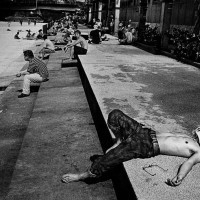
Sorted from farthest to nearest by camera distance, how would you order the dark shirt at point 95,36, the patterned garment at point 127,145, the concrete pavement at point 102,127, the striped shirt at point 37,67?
the dark shirt at point 95,36, the striped shirt at point 37,67, the patterned garment at point 127,145, the concrete pavement at point 102,127

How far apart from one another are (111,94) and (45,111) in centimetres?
158

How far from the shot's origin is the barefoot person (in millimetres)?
3215

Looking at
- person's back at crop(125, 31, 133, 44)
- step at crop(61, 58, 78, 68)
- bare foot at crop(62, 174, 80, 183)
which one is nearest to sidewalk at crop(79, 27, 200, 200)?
bare foot at crop(62, 174, 80, 183)

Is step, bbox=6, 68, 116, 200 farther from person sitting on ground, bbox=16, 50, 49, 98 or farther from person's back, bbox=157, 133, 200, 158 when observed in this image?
person sitting on ground, bbox=16, 50, 49, 98

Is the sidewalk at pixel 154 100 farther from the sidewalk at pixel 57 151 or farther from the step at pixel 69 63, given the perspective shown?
the step at pixel 69 63

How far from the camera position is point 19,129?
6.07 metres

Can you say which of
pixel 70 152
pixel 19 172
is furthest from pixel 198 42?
pixel 19 172

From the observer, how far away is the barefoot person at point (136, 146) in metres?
3.21

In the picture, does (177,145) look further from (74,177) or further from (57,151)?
(57,151)

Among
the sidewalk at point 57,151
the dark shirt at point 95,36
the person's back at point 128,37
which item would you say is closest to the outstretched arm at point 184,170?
the sidewalk at point 57,151

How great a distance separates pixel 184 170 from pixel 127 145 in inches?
28.4

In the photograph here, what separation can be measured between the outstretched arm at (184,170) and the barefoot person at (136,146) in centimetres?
2

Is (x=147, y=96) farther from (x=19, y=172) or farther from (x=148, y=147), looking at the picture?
(x=19, y=172)

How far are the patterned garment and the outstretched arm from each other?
414 mm
